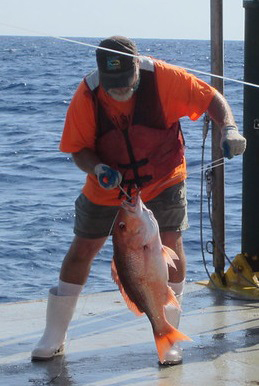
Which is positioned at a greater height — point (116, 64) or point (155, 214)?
point (116, 64)

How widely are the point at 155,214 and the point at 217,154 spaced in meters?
1.92

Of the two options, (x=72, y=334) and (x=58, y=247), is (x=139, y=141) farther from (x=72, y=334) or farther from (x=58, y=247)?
(x=58, y=247)

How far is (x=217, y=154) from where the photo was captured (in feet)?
24.1

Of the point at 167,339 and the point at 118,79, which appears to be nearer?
the point at 167,339

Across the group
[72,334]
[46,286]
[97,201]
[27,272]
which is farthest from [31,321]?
[27,272]

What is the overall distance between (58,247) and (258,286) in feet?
16.5

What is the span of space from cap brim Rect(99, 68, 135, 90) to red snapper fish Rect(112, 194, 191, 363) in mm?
608

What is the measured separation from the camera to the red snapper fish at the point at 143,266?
15.7ft

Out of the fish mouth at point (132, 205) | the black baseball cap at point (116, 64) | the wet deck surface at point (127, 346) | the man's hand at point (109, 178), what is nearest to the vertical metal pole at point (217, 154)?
the wet deck surface at point (127, 346)

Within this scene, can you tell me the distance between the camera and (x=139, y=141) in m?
5.39

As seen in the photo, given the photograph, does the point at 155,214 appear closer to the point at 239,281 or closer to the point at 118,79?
the point at 118,79

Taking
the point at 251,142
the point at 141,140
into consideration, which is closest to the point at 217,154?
the point at 251,142

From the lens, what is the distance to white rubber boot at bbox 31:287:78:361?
565 centimetres

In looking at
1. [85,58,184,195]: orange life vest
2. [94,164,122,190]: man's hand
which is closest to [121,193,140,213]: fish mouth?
[94,164,122,190]: man's hand
